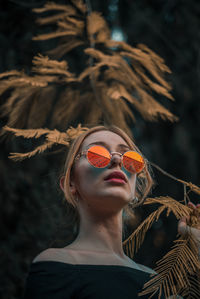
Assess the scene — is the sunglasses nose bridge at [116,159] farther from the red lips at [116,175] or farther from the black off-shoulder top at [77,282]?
the black off-shoulder top at [77,282]

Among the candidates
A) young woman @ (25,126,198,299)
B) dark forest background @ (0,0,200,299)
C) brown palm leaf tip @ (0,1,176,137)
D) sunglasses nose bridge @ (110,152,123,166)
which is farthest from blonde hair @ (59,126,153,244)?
dark forest background @ (0,0,200,299)

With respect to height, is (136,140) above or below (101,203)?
below

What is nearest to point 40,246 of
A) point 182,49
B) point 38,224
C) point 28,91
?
point 38,224

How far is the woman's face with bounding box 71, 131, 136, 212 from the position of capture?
0.70m

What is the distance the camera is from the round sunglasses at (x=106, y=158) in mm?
715

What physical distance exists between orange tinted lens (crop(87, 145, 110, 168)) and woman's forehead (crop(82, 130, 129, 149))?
6 centimetres

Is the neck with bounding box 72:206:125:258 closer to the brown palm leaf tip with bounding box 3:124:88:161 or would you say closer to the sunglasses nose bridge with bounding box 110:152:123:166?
the sunglasses nose bridge with bounding box 110:152:123:166

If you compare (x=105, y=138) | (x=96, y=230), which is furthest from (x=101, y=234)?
(x=105, y=138)

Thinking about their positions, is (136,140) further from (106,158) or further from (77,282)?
(77,282)

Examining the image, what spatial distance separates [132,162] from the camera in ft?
2.42

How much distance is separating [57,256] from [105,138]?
29 centimetres

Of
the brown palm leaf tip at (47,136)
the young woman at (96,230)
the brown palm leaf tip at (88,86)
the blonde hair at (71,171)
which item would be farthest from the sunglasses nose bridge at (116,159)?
the brown palm leaf tip at (88,86)

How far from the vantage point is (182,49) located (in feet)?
4.87

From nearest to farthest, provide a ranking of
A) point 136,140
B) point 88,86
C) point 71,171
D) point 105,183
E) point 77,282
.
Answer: point 77,282 → point 105,183 → point 71,171 → point 88,86 → point 136,140
